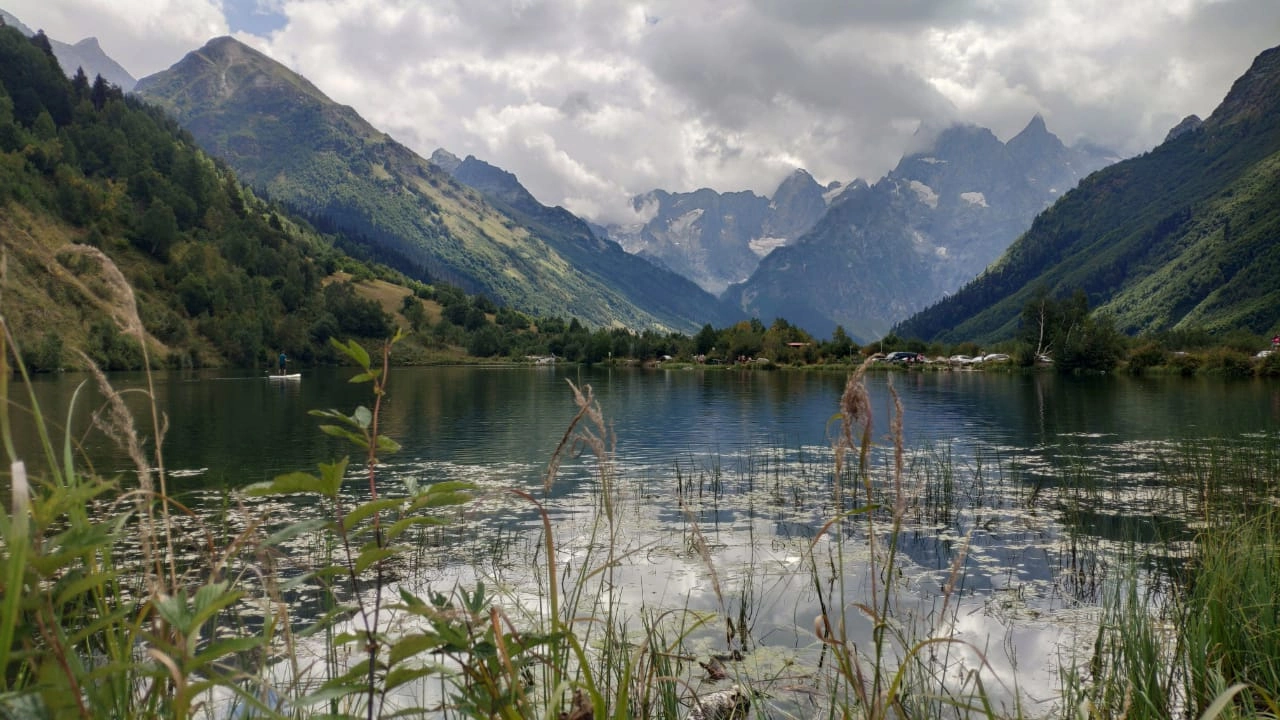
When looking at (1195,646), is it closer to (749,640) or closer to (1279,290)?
(749,640)

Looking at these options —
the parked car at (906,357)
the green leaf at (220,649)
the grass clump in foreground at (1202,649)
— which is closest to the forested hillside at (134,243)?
the green leaf at (220,649)

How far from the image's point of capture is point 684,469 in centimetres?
2752

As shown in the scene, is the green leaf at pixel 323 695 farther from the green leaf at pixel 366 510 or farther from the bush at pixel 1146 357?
Result: the bush at pixel 1146 357

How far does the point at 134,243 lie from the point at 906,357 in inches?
6600

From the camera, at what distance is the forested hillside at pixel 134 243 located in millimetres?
111000

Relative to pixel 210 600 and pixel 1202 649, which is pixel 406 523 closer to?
pixel 210 600

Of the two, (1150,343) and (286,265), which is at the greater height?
(286,265)

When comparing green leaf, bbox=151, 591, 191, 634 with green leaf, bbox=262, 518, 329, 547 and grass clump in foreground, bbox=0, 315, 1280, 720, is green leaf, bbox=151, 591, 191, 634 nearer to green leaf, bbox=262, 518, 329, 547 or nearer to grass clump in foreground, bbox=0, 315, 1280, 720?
grass clump in foreground, bbox=0, 315, 1280, 720

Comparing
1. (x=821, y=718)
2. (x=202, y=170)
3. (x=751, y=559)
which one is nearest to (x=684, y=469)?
(x=751, y=559)

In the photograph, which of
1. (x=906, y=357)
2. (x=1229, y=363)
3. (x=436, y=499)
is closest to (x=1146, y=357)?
(x=1229, y=363)

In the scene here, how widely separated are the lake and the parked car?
9941 centimetres

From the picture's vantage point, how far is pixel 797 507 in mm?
20406

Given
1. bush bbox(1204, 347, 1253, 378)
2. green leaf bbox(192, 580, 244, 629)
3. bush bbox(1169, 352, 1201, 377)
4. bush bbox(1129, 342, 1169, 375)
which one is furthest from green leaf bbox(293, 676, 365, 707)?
bush bbox(1129, 342, 1169, 375)

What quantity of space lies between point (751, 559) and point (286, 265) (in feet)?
637
